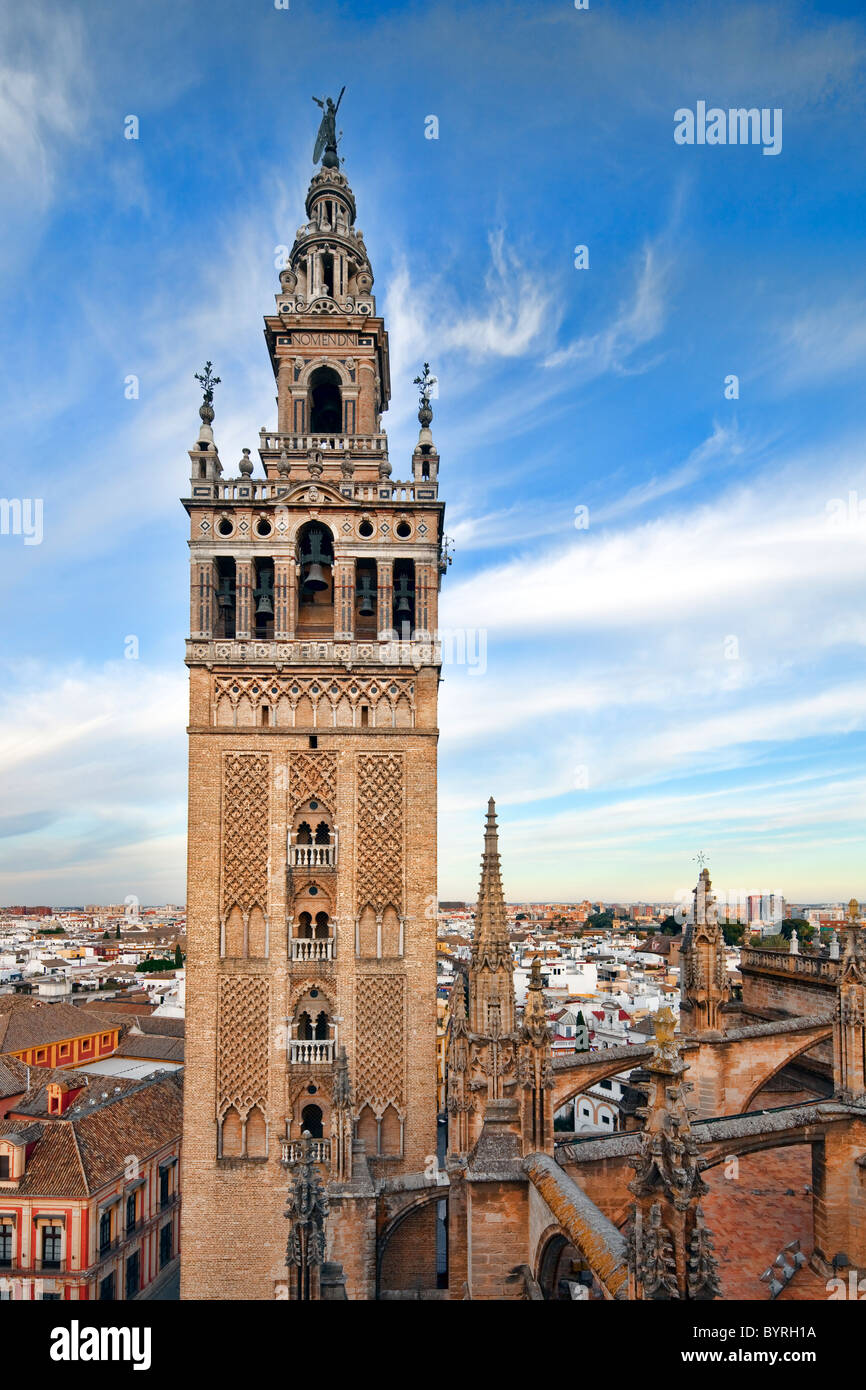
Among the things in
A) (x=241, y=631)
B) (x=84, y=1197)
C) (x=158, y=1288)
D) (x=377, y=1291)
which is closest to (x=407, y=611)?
(x=241, y=631)

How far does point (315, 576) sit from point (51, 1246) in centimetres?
2643

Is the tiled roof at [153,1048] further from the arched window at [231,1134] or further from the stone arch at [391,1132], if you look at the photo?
the stone arch at [391,1132]

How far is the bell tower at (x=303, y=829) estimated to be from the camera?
58.7 ft

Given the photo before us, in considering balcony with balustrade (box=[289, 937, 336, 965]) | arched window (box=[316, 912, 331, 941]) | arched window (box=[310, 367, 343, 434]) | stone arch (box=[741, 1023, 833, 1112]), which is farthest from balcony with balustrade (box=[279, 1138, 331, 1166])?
arched window (box=[310, 367, 343, 434])

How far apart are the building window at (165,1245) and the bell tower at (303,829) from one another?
20207 mm

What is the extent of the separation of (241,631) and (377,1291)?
45.2 feet

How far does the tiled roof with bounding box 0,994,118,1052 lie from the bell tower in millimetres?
38808

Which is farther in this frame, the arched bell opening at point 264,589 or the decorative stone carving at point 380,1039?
the arched bell opening at point 264,589

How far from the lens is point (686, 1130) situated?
6441mm

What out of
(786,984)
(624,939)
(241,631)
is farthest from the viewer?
(624,939)

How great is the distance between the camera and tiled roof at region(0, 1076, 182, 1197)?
2931 centimetres

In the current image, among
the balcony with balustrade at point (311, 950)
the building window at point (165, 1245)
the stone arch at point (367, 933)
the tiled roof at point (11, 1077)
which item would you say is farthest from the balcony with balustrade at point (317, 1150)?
the tiled roof at point (11, 1077)

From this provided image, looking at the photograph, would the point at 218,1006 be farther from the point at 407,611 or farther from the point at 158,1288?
the point at 158,1288

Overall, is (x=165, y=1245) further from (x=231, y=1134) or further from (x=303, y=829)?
(x=303, y=829)
